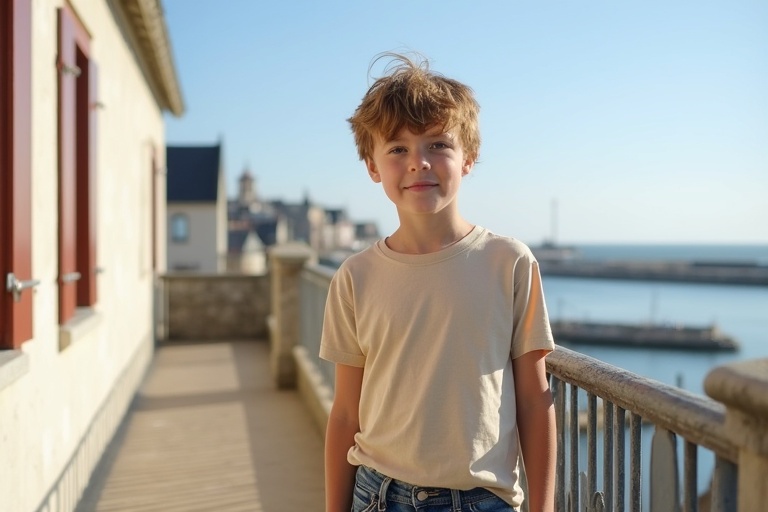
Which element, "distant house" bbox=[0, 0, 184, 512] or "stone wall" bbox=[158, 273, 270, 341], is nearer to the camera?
"distant house" bbox=[0, 0, 184, 512]

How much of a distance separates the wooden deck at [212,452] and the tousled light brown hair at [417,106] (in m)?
3.36

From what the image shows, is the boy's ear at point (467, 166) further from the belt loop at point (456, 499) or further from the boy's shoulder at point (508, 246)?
the belt loop at point (456, 499)

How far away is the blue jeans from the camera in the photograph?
1.65 m

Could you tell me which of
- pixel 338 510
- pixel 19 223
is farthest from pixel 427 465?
pixel 19 223

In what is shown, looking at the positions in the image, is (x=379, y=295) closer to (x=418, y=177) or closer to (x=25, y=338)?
(x=418, y=177)

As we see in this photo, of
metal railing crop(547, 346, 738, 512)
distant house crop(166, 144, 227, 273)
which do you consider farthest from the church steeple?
metal railing crop(547, 346, 738, 512)

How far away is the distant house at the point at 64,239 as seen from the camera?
10.5ft

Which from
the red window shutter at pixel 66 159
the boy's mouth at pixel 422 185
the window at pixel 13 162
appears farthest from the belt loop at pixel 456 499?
the red window shutter at pixel 66 159

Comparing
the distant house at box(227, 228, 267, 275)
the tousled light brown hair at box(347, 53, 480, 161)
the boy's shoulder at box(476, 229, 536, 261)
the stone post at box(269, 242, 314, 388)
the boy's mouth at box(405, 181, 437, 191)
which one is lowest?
the distant house at box(227, 228, 267, 275)

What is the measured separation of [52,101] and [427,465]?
11.0 ft

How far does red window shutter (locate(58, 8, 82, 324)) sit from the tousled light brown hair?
3.07 meters

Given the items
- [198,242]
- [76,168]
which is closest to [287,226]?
[198,242]

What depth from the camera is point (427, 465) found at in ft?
5.42

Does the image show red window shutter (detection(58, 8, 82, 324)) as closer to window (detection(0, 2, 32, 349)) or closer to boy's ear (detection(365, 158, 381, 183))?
window (detection(0, 2, 32, 349))
